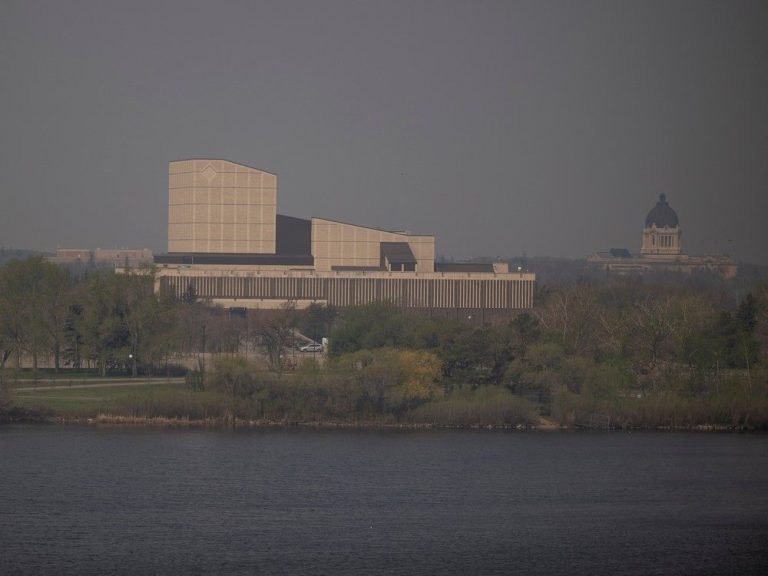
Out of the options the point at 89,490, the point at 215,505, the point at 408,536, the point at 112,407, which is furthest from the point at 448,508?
the point at 112,407

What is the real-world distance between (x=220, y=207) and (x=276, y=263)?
9.64 metres

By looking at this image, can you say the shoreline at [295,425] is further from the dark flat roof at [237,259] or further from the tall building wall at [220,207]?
the tall building wall at [220,207]

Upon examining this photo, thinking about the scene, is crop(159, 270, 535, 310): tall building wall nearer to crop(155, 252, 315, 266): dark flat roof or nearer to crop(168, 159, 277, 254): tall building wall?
crop(155, 252, 315, 266): dark flat roof

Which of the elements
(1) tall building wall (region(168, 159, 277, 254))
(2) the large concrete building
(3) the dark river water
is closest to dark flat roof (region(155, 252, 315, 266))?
(2) the large concrete building

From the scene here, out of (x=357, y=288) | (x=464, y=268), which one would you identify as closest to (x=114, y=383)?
(x=357, y=288)

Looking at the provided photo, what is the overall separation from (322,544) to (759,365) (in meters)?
48.3

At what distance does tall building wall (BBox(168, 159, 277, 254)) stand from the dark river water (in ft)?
302

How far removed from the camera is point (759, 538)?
51.7 meters

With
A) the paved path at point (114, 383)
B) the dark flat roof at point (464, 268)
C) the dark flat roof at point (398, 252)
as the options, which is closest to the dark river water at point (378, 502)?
the paved path at point (114, 383)

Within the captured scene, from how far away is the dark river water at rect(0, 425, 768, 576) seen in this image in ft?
156

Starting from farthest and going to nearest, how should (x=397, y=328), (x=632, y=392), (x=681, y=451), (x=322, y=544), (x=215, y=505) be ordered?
(x=397, y=328), (x=632, y=392), (x=681, y=451), (x=215, y=505), (x=322, y=544)

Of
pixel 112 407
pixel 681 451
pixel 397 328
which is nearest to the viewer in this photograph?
pixel 681 451

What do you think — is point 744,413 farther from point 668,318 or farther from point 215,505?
point 215,505

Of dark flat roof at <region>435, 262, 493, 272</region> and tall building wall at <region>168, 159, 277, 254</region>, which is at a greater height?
tall building wall at <region>168, 159, 277, 254</region>
